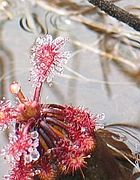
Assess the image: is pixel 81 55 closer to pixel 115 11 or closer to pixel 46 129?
pixel 115 11

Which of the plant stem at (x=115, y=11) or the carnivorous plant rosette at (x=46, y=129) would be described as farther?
the plant stem at (x=115, y=11)

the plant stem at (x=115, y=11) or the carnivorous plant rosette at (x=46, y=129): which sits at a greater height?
the plant stem at (x=115, y=11)

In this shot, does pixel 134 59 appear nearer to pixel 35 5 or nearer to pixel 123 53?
pixel 123 53

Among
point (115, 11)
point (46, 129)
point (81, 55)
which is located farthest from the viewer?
point (81, 55)

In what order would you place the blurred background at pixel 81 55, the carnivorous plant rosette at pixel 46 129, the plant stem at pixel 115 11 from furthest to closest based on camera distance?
the blurred background at pixel 81 55 → the plant stem at pixel 115 11 → the carnivorous plant rosette at pixel 46 129

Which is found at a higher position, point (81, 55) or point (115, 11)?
point (115, 11)

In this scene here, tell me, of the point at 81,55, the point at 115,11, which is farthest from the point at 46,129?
the point at 81,55

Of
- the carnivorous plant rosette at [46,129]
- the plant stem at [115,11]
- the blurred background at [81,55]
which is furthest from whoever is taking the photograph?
the blurred background at [81,55]
